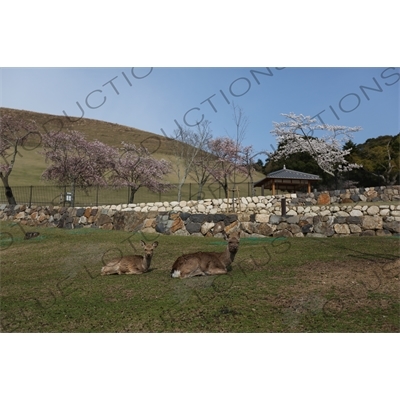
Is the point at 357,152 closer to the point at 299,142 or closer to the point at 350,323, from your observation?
the point at 299,142

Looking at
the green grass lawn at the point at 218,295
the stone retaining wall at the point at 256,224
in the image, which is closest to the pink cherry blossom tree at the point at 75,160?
the stone retaining wall at the point at 256,224

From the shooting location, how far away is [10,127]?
2528 centimetres

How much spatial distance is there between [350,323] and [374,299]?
0.83m

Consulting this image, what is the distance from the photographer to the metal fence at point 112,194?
24.6 metres

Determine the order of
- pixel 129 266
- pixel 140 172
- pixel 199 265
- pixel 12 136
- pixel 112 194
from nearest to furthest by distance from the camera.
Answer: pixel 199 265 < pixel 129 266 < pixel 12 136 < pixel 112 194 < pixel 140 172

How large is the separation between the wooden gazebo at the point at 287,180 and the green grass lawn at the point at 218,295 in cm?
1685

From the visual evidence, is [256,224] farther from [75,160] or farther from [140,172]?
[140,172]

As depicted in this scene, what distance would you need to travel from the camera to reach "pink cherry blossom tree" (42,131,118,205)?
2817 centimetres

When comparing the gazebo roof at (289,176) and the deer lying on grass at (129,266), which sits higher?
the gazebo roof at (289,176)

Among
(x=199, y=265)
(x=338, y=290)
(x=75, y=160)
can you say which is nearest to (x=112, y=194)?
(x=75, y=160)

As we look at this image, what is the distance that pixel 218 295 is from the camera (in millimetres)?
5535

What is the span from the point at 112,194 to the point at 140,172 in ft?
13.9

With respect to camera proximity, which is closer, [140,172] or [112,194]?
[112,194]

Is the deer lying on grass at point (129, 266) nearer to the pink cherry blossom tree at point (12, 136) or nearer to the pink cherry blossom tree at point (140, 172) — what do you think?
the pink cherry blossom tree at point (12, 136)
